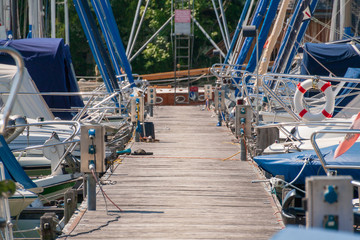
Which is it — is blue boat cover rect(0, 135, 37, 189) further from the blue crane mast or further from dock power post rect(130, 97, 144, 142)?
the blue crane mast

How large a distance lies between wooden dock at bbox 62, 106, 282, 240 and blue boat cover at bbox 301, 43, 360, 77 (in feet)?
11.4

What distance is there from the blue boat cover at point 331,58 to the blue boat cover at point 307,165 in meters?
7.26

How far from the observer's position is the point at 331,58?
52.4ft

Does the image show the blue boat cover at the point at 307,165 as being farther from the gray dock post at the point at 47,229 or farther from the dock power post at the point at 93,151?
the gray dock post at the point at 47,229

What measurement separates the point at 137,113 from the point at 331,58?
195 inches

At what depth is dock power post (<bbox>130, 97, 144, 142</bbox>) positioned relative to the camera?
1459cm

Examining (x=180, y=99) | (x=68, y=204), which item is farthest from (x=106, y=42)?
(x=68, y=204)

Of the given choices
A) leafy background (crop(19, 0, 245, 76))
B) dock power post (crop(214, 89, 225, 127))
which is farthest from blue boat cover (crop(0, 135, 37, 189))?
leafy background (crop(19, 0, 245, 76))

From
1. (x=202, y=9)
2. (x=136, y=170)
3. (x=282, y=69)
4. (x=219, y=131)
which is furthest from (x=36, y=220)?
(x=202, y=9)

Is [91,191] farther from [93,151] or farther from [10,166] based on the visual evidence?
[10,166]

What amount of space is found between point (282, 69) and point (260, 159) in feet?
22.8

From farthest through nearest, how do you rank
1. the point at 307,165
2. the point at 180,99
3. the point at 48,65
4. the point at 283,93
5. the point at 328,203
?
the point at 180,99 < the point at 283,93 < the point at 48,65 < the point at 307,165 < the point at 328,203

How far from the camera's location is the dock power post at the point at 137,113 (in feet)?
47.9

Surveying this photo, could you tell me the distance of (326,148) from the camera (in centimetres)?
870
